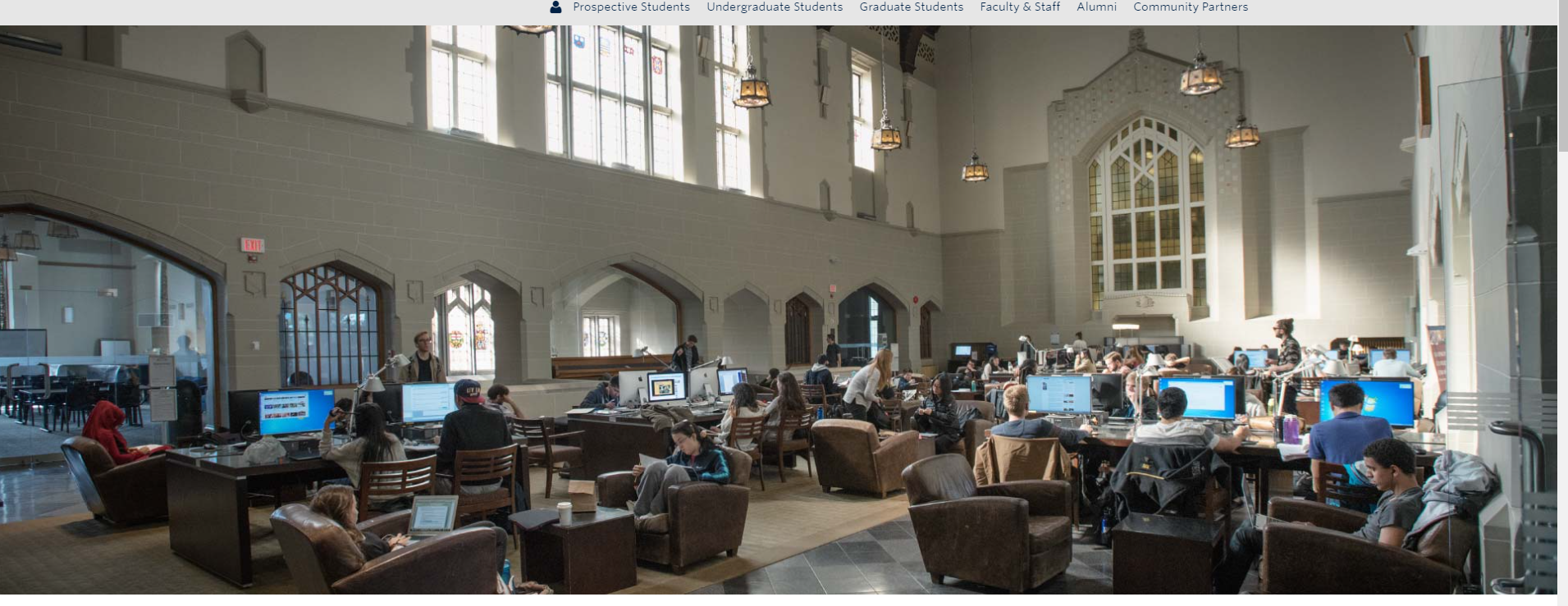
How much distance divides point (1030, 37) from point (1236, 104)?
420 cm

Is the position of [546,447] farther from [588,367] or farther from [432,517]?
[588,367]

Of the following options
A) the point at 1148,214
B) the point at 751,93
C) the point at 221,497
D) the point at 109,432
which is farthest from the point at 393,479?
the point at 1148,214

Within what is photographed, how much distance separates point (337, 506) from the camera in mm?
3537

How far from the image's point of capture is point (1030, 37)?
18953 millimetres

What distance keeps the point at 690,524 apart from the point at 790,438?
340 centimetres

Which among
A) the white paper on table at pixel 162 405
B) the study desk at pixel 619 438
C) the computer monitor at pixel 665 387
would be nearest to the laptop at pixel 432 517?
the study desk at pixel 619 438

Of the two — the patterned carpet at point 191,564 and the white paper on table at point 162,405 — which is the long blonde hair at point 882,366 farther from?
the white paper on table at point 162,405

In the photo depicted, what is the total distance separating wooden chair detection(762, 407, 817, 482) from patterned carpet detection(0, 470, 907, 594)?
0.73 meters

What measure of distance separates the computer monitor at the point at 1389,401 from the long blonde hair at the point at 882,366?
134 inches

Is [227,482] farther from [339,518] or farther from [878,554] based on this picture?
[878,554]

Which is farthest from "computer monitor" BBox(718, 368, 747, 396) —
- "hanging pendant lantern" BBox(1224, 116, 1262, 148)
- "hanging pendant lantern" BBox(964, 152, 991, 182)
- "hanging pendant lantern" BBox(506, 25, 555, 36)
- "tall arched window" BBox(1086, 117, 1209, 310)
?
"tall arched window" BBox(1086, 117, 1209, 310)

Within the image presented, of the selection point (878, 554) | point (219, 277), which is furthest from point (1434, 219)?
point (219, 277)

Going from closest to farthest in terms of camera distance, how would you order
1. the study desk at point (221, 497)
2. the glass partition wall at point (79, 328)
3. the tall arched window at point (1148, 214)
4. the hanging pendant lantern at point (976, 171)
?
the study desk at point (221, 497)
the glass partition wall at point (79, 328)
the hanging pendant lantern at point (976, 171)
the tall arched window at point (1148, 214)

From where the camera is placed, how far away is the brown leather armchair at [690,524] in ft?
16.2
